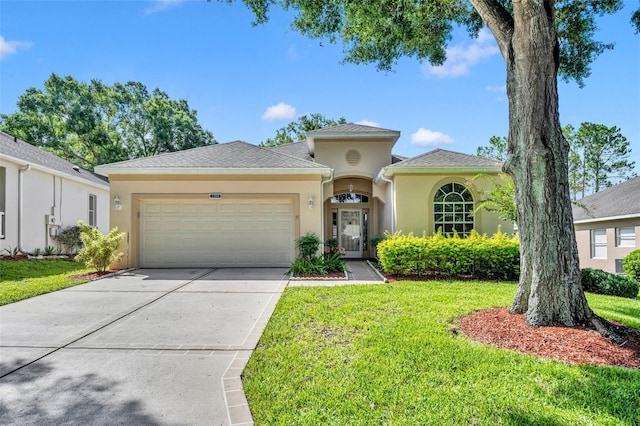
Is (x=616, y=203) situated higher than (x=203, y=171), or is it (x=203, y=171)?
(x=203, y=171)

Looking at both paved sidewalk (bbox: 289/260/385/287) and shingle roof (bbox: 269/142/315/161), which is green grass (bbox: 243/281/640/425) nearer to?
paved sidewalk (bbox: 289/260/385/287)

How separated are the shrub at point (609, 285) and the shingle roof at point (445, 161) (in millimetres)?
4576

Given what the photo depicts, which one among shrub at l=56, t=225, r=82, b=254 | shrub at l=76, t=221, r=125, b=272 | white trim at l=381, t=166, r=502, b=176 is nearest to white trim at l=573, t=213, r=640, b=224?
white trim at l=381, t=166, r=502, b=176

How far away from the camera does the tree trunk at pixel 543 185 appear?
4.70m

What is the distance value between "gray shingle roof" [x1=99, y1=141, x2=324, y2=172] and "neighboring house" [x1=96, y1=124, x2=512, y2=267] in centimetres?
3

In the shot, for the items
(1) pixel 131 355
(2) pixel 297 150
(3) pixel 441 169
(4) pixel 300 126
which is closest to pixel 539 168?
(1) pixel 131 355

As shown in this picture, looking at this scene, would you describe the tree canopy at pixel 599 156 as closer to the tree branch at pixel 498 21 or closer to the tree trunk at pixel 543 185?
the tree branch at pixel 498 21

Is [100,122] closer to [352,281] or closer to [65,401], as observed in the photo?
[352,281]

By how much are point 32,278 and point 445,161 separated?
13479 mm

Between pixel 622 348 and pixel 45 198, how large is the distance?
1907cm

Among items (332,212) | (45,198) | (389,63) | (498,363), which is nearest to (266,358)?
(498,363)

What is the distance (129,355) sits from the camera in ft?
14.2

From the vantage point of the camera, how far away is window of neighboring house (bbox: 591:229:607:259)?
17.9 m

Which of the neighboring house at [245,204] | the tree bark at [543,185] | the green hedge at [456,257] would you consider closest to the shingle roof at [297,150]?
the neighboring house at [245,204]
